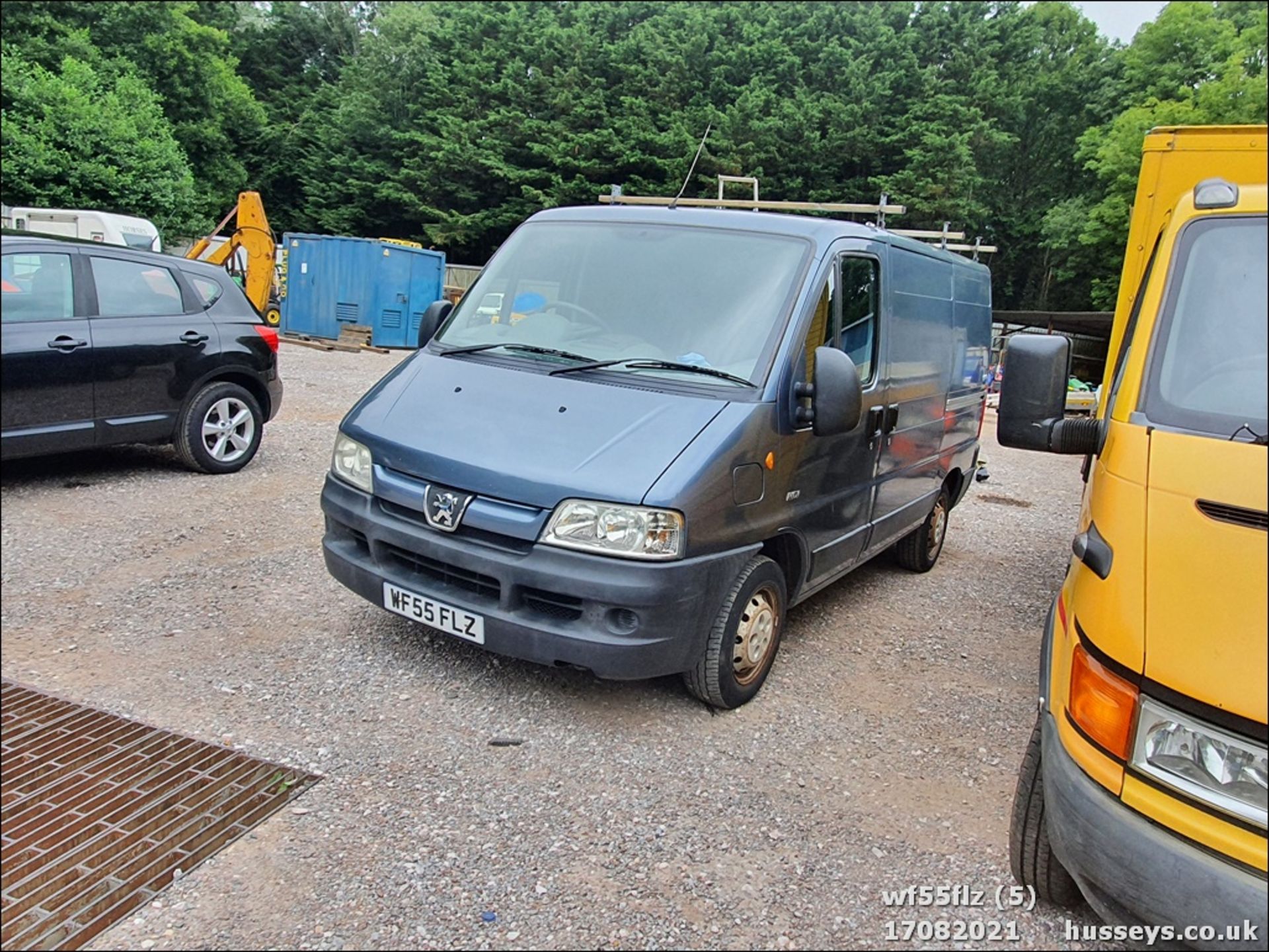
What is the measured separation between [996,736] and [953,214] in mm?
17780

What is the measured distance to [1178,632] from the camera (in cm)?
196

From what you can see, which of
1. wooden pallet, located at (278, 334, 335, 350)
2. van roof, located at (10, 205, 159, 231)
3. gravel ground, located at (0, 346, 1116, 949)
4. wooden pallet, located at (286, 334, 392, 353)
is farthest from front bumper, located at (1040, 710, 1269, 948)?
van roof, located at (10, 205, 159, 231)

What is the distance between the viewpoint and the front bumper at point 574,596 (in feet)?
10.2

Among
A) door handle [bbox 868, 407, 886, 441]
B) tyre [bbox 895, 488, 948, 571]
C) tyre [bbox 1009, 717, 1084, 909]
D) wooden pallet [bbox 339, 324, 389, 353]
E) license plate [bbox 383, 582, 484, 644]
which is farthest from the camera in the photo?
wooden pallet [bbox 339, 324, 389, 353]

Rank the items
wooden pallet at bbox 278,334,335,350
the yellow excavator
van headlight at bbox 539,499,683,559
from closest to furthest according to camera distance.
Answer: van headlight at bbox 539,499,683,559 → the yellow excavator → wooden pallet at bbox 278,334,335,350

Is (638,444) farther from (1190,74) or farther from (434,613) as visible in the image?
(1190,74)

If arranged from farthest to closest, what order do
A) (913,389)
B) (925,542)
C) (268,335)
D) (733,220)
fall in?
(268,335), (925,542), (913,389), (733,220)

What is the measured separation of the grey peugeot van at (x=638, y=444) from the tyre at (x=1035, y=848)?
4.07ft

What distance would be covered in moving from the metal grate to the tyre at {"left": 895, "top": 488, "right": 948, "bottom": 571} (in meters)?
4.41

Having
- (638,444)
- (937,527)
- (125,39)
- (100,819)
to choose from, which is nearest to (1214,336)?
(638,444)

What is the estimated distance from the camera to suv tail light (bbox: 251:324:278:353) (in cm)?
619

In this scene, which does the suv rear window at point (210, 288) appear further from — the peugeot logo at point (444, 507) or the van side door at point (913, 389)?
the van side door at point (913, 389)

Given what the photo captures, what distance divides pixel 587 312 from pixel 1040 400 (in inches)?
80.4
